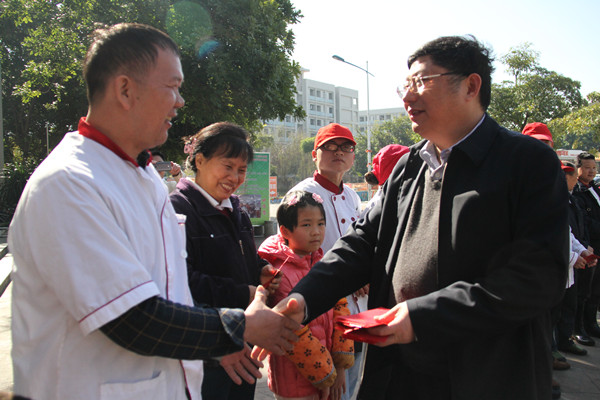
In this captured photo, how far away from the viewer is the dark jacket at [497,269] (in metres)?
1.51

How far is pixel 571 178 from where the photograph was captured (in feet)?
17.2

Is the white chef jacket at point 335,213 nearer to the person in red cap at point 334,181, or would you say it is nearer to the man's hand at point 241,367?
the person in red cap at point 334,181

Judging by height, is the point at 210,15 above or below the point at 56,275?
above

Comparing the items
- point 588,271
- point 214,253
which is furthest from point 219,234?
point 588,271

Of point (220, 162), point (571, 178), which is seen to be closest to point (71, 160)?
point (220, 162)

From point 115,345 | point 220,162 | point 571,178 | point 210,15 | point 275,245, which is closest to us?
point 115,345

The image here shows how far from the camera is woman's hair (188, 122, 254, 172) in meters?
2.53

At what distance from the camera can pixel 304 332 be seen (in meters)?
2.42

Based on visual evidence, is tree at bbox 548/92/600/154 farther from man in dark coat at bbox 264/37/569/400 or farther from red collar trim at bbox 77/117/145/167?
red collar trim at bbox 77/117/145/167

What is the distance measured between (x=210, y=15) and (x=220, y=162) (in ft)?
41.6

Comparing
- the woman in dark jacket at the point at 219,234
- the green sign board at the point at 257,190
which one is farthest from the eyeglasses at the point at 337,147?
the green sign board at the point at 257,190

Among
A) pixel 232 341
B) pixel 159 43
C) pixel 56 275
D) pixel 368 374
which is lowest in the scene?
pixel 368 374

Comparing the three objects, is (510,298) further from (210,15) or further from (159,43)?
(210,15)

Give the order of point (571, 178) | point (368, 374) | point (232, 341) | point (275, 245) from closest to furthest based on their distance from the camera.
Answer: point (232, 341)
point (368, 374)
point (275, 245)
point (571, 178)
